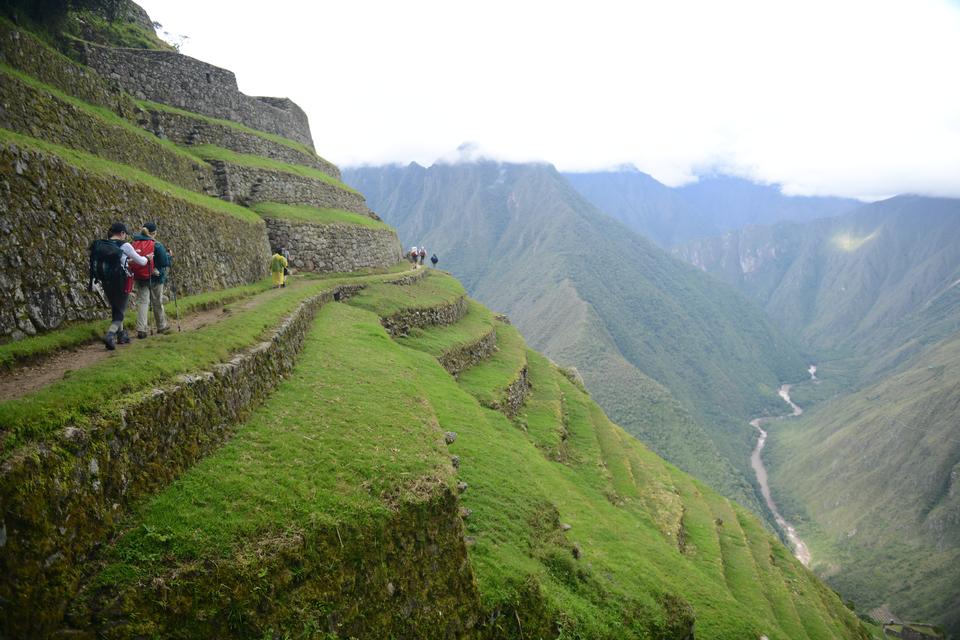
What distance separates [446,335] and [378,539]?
2067 cm

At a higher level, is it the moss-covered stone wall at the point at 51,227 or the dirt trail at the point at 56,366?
the moss-covered stone wall at the point at 51,227

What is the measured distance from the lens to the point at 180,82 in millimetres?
32250

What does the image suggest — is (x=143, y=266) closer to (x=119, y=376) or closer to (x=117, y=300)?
(x=117, y=300)

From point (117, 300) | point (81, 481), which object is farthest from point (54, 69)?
point (81, 481)

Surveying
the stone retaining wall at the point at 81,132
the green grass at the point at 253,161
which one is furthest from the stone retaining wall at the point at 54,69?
the green grass at the point at 253,161

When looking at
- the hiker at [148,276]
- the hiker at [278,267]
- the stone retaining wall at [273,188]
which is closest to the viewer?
the hiker at [148,276]

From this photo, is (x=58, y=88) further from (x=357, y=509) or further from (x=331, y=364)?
(x=357, y=509)

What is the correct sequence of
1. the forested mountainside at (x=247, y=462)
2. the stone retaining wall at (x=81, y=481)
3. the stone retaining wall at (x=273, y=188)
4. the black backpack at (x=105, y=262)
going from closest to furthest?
the stone retaining wall at (x=81, y=481), the forested mountainside at (x=247, y=462), the black backpack at (x=105, y=262), the stone retaining wall at (x=273, y=188)

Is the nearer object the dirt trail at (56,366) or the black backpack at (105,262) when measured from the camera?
the dirt trail at (56,366)

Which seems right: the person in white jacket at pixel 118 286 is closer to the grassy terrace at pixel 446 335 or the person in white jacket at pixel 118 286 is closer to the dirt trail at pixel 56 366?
the dirt trail at pixel 56 366

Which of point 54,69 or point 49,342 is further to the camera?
point 54,69

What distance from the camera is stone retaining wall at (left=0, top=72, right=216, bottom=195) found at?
14.2m

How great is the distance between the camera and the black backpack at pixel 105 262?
9.70 m

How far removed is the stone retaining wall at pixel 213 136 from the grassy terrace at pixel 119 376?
19.8 meters
